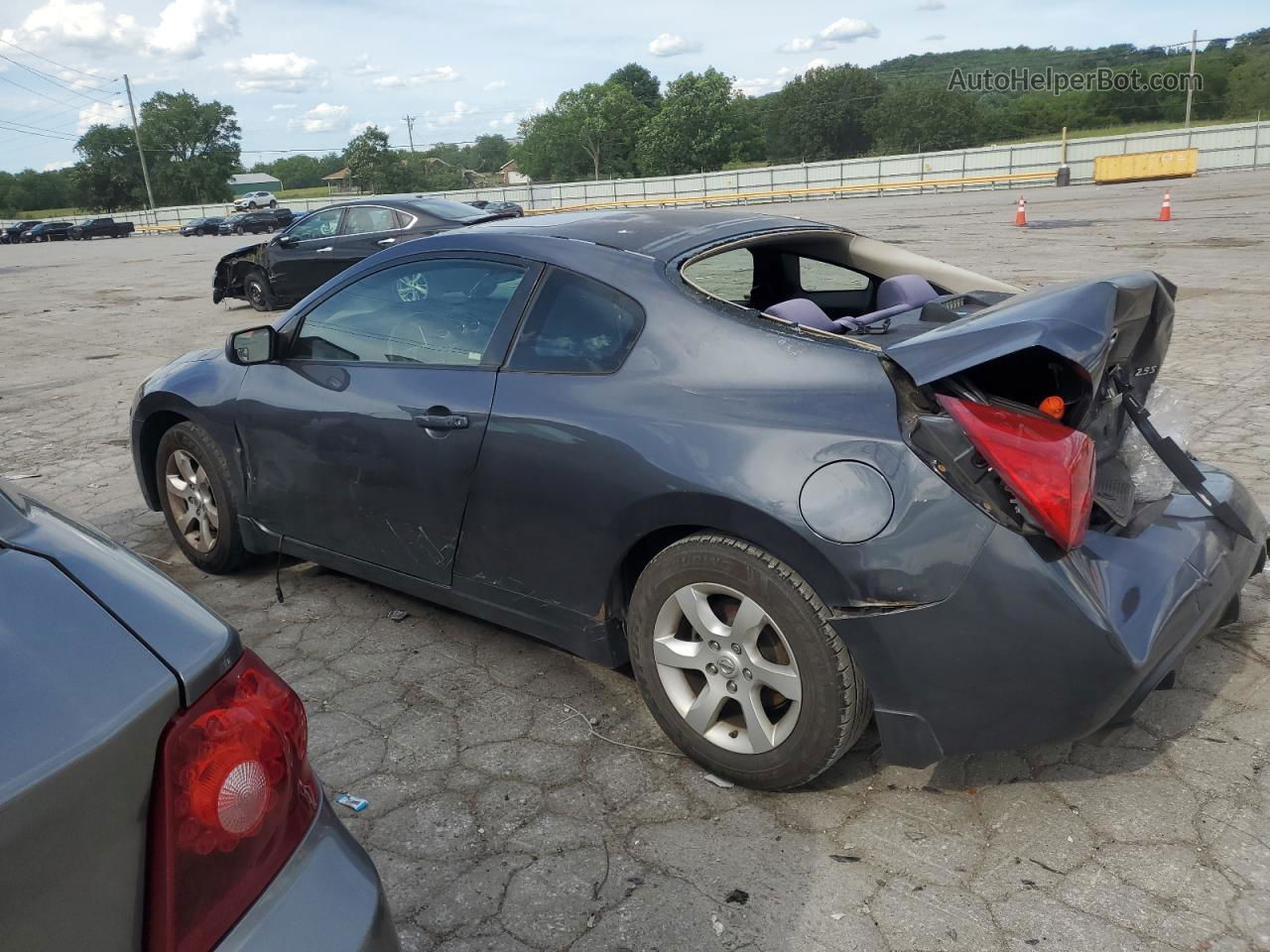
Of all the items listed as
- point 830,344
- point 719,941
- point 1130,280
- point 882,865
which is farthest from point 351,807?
point 1130,280

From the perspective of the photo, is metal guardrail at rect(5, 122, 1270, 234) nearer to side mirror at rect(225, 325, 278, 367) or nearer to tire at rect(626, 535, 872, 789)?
side mirror at rect(225, 325, 278, 367)

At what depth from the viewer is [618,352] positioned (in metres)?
3.05

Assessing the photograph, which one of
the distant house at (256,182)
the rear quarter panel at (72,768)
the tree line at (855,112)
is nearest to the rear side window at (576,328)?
the rear quarter panel at (72,768)

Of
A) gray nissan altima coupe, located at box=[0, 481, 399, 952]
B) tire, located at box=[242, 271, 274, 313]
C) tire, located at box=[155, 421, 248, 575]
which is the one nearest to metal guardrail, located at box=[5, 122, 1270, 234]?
tire, located at box=[242, 271, 274, 313]

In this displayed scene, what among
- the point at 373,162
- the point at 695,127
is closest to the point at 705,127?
→ the point at 695,127

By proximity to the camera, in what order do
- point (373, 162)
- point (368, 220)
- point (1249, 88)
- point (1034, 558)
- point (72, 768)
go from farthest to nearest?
1. point (373, 162)
2. point (1249, 88)
3. point (368, 220)
4. point (1034, 558)
5. point (72, 768)

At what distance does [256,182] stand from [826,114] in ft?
249

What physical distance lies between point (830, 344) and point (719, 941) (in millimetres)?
1518

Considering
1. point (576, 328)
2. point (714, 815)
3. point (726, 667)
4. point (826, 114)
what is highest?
point (826, 114)

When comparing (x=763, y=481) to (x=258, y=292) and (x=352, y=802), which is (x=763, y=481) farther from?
(x=258, y=292)

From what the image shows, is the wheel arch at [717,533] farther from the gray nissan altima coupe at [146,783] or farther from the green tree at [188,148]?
the green tree at [188,148]

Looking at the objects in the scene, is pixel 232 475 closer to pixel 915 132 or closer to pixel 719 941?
pixel 719 941

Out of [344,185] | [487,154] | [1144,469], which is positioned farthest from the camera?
[487,154]

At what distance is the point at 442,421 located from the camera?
10.9 ft
